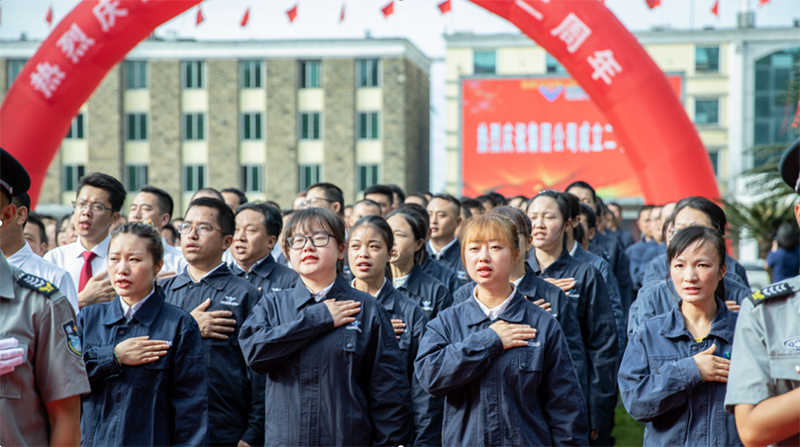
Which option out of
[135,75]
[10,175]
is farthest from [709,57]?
[10,175]

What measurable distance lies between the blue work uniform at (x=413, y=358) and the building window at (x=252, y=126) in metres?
23.6

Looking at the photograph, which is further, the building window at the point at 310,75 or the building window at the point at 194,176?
the building window at the point at 194,176

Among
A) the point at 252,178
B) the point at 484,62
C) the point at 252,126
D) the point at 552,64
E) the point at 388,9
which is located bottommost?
the point at 252,178

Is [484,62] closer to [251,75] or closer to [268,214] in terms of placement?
[251,75]

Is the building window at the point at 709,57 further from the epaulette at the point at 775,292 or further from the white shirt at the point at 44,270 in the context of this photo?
the epaulette at the point at 775,292

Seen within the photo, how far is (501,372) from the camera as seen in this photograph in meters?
2.72

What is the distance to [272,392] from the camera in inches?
118

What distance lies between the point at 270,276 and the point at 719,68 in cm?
2328

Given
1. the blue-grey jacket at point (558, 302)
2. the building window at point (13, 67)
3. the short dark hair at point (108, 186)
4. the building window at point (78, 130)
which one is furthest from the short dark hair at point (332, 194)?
the building window at point (13, 67)

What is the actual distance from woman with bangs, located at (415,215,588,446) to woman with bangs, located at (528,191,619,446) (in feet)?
3.89

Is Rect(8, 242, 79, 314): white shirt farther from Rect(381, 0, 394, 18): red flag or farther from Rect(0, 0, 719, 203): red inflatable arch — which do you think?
Rect(381, 0, 394, 18): red flag

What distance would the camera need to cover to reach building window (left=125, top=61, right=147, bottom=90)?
2711 centimetres

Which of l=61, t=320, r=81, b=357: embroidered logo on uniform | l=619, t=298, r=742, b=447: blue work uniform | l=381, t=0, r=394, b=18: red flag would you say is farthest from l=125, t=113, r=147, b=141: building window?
l=61, t=320, r=81, b=357: embroidered logo on uniform

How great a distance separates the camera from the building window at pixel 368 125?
26266 mm
